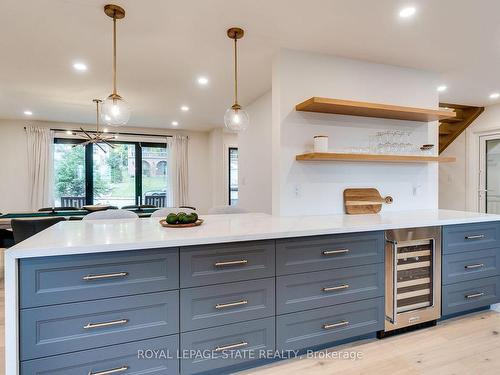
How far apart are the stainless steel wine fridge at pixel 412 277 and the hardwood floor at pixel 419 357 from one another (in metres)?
0.14

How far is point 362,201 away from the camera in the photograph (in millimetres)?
2926

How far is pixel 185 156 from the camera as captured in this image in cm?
693

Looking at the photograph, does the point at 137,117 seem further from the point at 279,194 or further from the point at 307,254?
the point at 307,254

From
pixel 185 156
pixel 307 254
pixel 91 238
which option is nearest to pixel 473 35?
pixel 307 254

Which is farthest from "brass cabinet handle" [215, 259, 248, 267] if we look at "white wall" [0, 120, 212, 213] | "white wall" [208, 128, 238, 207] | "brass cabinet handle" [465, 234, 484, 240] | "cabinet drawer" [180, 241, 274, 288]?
"white wall" [0, 120, 212, 213]

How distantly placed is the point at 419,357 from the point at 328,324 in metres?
0.65

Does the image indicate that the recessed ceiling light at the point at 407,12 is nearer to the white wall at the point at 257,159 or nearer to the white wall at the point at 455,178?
the white wall at the point at 257,159

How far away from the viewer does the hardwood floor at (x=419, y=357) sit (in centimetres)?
183

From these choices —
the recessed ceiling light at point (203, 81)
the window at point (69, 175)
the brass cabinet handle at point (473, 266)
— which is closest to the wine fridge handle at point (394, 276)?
the brass cabinet handle at point (473, 266)

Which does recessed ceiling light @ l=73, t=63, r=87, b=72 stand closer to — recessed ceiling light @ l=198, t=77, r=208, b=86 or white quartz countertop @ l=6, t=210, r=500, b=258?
recessed ceiling light @ l=198, t=77, r=208, b=86

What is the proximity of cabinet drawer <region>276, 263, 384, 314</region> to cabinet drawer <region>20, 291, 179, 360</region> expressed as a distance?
70 cm

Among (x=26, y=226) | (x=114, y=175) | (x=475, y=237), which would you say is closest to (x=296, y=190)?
(x=475, y=237)

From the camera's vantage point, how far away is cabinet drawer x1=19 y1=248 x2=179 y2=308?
54.3 inches

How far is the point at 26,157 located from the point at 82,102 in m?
2.41
